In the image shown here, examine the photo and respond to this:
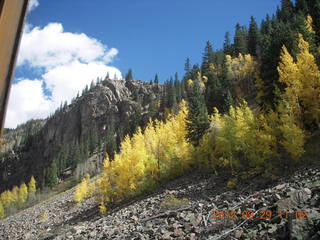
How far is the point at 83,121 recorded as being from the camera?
447ft

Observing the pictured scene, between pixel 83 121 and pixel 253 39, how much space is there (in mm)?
101232

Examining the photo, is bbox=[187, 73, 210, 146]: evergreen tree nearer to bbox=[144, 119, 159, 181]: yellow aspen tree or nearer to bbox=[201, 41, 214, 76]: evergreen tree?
bbox=[144, 119, 159, 181]: yellow aspen tree

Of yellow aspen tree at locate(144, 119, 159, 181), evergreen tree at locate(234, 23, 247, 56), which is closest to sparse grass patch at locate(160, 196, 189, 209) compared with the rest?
yellow aspen tree at locate(144, 119, 159, 181)

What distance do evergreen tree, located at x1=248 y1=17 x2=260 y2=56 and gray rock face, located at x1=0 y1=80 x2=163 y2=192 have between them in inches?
2494

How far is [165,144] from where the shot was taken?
43469 mm

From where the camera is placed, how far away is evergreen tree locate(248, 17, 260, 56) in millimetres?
69750

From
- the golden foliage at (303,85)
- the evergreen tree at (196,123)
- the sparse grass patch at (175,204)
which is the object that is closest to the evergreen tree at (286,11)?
the evergreen tree at (196,123)

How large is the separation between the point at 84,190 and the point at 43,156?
321ft

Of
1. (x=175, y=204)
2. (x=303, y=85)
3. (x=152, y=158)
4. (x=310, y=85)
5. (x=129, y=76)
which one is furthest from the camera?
(x=129, y=76)

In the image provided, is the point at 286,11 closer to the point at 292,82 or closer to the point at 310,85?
the point at 310,85

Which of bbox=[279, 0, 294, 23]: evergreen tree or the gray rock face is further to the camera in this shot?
the gray rock face

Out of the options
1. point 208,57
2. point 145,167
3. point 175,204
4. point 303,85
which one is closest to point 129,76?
point 208,57

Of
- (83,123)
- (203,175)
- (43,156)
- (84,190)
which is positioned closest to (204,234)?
(203,175)
